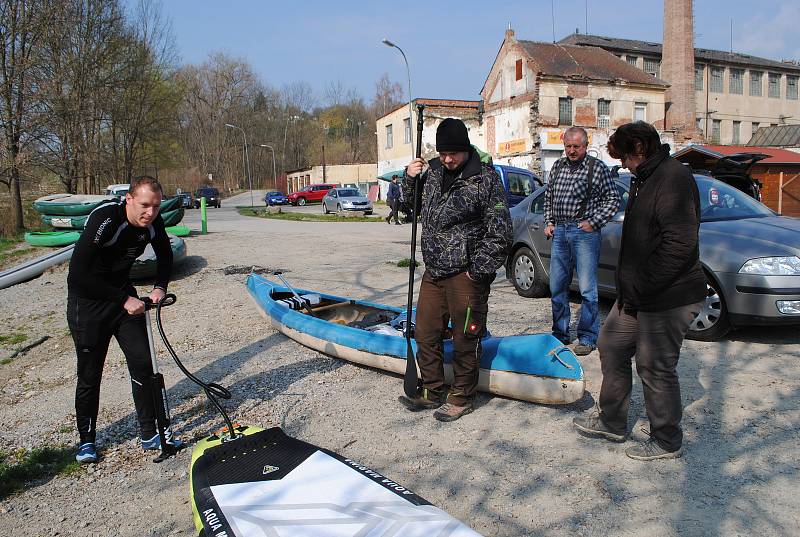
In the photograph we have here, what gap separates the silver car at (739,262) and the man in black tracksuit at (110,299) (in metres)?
4.10

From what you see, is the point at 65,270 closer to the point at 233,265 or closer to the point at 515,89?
the point at 233,265

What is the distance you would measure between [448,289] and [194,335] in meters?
4.41

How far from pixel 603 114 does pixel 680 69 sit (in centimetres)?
891

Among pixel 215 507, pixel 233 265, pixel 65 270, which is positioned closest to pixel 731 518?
pixel 215 507

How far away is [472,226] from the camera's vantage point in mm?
4246

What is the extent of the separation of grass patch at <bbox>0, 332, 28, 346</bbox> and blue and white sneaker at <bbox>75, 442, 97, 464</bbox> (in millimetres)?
5042

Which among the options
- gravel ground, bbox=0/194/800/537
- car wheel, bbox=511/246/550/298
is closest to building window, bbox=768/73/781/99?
car wheel, bbox=511/246/550/298

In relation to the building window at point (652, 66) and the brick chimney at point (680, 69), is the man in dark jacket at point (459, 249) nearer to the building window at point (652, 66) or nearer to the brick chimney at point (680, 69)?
the brick chimney at point (680, 69)

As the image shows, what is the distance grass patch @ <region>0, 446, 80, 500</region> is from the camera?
3814mm

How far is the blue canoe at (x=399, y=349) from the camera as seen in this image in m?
4.35

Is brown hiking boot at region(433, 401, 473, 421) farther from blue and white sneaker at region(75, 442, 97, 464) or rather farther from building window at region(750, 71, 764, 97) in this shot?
building window at region(750, 71, 764, 97)

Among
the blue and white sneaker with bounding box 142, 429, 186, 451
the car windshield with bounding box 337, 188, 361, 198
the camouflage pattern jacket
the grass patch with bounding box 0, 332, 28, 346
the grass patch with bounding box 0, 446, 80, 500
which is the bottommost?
the grass patch with bounding box 0, 446, 80, 500

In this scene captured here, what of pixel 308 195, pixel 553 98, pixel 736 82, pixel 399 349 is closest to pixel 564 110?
pixel 553 98

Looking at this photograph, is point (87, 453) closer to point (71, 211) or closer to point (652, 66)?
point (71, 211)
